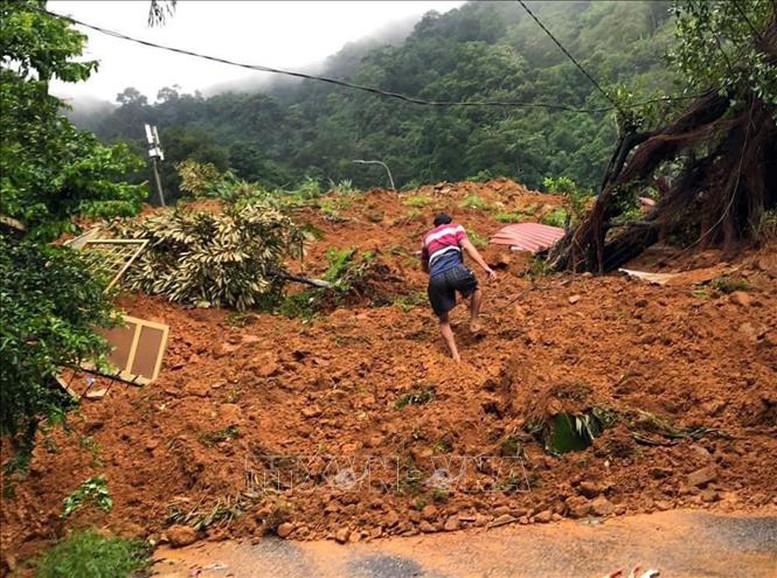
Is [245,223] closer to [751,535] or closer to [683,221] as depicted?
[683,221]

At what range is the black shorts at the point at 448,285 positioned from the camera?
6879 mm

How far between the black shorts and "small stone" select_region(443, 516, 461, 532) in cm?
249

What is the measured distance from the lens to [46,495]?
5.56 m

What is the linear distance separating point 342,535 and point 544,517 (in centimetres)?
120

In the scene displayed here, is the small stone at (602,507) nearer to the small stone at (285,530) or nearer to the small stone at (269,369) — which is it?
the small stone at (285,530)

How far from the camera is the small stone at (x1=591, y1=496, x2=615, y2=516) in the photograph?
4586 mm

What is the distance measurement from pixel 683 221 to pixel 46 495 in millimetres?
7284

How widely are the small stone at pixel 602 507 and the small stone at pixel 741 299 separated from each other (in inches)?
108

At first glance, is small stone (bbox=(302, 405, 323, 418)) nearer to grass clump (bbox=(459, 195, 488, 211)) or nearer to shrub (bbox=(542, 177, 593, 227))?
shrub (bbox=(542, 177, 593, 227))

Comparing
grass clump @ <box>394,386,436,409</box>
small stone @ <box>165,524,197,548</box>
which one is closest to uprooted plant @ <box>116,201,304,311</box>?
grass clump @ <box>394,386,436,409</box>

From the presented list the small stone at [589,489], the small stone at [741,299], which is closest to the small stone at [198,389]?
the small stone at [589,489]

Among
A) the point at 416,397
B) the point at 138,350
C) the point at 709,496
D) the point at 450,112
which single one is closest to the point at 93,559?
the point at 416,397

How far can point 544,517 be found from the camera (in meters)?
4.62

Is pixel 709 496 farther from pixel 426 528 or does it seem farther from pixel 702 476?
pixel 426 528
